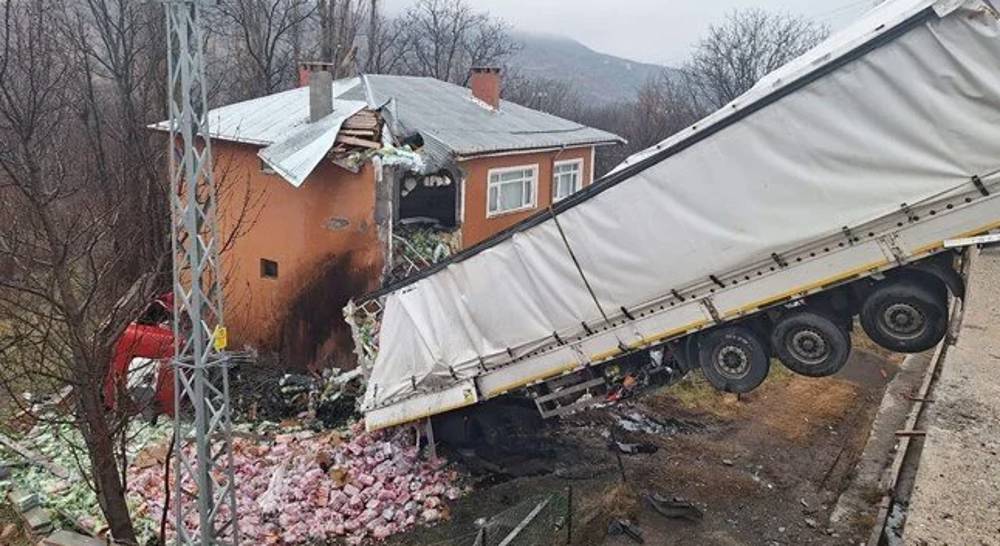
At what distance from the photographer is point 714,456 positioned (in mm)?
11102

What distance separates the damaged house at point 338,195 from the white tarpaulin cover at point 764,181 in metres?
4.98

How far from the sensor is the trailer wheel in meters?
7.54

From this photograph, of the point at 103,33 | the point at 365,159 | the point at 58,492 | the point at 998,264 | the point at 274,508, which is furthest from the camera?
the point at 103,33

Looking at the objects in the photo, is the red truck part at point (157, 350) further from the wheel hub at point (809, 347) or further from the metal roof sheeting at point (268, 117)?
the wheel hub at point (809, 347)

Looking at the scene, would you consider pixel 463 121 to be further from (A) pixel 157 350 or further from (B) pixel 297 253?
(A) pixel 157 350

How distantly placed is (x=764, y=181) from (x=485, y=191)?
9.47 m

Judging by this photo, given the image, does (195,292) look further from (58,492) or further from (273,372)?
(273,372)

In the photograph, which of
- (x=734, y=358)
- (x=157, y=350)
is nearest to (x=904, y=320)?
(x=734, y=358)

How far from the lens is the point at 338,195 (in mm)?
14023

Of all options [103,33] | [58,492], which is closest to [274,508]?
[58,492]

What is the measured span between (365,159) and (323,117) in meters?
1.93

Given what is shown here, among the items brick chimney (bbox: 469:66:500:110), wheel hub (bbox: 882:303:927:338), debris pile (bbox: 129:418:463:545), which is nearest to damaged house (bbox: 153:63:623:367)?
brick chimney (bbox: 469:66:500:110)

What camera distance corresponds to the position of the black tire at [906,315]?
21.8 ft

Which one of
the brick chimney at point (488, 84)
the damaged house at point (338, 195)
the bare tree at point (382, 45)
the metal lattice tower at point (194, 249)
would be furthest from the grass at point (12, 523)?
the bare tree at point (382, 45)
